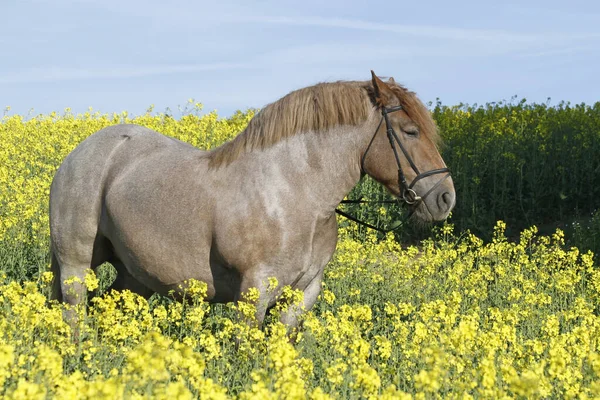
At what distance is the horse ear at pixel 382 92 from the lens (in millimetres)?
5016

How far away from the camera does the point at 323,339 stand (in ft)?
15.9

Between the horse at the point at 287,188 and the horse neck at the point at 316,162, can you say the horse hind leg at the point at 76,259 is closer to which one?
the horse at the point at 287,188

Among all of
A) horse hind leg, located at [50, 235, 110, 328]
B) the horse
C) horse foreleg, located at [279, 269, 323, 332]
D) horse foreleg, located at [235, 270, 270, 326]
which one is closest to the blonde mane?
the horse

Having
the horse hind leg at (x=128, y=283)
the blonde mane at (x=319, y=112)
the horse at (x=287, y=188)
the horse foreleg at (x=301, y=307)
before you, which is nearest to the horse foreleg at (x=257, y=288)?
the horse at (x=287, y=188)

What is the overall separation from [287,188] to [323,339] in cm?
93

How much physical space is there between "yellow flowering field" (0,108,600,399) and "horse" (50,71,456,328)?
25cm

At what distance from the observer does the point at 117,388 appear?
2.66m

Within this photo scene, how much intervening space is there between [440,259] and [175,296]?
3.38m

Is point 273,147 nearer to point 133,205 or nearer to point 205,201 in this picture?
point 205,201

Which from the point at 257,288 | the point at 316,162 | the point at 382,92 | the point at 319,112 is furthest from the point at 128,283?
the point at 382,92

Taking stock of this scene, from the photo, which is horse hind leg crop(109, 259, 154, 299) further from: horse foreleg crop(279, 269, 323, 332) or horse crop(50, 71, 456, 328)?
horse foreleg crop(279, 269, 323, 332)

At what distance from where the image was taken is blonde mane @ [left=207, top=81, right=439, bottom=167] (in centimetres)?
507

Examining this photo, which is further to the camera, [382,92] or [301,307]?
[382,92]

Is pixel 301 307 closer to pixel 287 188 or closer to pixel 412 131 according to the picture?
pixel 287 188
